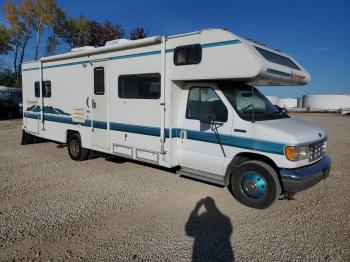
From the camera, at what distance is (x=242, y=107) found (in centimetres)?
528

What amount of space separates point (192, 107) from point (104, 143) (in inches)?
103

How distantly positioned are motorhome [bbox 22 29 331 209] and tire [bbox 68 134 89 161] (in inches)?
10.8

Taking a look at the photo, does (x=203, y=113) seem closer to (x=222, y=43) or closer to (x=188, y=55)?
(x=188, y=55)

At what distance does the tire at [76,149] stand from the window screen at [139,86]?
87.0 inches

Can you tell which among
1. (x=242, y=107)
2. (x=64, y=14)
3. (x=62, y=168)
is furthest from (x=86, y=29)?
(x=242, y=107)

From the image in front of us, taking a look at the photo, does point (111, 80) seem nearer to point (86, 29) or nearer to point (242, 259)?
point (242, 259)

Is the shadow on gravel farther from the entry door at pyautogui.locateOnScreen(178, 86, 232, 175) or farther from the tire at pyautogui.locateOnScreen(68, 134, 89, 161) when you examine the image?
the tire at pyautogui.locateOnScreen(68, 134, 89, 161)

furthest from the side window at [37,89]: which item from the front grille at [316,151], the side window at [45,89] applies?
the front grille at [316,151]

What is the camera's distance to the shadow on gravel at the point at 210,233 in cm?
363

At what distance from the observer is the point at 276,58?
5.51 meters

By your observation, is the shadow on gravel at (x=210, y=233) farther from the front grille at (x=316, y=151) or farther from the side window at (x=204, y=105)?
the front grille at (x=316, y=151)

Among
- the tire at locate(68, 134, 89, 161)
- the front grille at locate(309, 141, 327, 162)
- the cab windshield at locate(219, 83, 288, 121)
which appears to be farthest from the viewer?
the tire at locate(68, 134, 89, 161)

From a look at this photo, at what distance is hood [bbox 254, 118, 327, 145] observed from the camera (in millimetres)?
4609

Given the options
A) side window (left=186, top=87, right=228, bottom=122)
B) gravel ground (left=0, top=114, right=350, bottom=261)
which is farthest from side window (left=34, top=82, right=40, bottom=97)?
side window (left=186, top=87, right=228, bottom=122)
